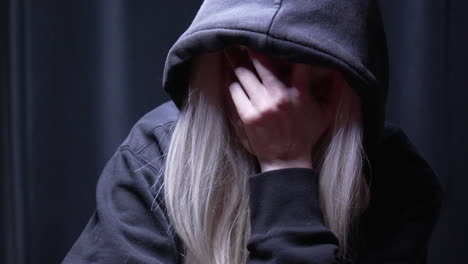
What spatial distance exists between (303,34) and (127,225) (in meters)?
0.39

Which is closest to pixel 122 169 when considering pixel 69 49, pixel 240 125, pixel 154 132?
pixel 154 132

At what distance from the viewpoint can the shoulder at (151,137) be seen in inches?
27.2

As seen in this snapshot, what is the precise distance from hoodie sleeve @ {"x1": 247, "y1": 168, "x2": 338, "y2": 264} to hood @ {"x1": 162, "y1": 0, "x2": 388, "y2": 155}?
157 millimetres

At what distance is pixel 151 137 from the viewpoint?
2.36 feet

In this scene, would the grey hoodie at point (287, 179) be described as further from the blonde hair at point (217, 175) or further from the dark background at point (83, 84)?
the dark background at point (83, 84)

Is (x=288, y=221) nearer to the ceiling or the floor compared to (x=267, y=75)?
nearer to the floor

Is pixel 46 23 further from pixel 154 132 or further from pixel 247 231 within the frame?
pixel 247 231

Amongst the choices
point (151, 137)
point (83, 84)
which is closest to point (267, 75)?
point (151, 137)

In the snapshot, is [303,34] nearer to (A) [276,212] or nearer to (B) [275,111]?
(B) [275,111]

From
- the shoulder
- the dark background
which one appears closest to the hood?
the shoulder

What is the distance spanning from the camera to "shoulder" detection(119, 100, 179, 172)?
2.27ft

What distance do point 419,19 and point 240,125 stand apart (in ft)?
2.14

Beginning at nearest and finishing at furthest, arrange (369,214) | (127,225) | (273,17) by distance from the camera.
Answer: (273,17) < (127,225) < (369,214)

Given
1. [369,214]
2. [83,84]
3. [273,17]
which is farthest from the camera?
[83,84]
